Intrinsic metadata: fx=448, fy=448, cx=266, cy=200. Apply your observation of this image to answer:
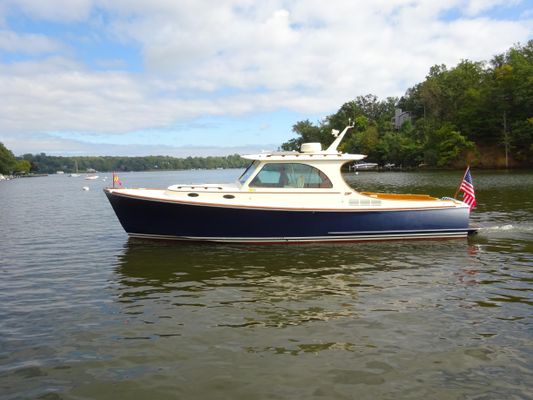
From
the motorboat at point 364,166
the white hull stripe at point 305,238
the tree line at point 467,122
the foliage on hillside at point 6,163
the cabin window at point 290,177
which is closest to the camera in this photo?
the white hull stripe at point 305,238

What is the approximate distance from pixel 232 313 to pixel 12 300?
4.48 meters

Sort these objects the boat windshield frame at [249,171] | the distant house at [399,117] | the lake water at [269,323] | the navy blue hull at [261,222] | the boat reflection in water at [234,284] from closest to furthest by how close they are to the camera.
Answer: the lake water at [269,323] < the boat reflection in water at [234,284] < the navy blue hull at [261,222] < the boat windshield frame at [249,171] < the distant house at [399,117]

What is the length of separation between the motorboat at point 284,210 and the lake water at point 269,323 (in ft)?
1.99

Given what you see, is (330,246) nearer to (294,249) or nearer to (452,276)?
(294,249)

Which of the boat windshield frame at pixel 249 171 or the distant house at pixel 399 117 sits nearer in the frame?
the boat windshield frame at pixel 249 171

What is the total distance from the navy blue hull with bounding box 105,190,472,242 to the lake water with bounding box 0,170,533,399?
0.51 metres

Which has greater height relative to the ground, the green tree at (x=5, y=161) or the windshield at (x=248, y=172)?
the green tree at (x=5, y=161)

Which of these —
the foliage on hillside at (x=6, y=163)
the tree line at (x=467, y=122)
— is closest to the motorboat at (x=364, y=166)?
the tree line at (x=467, y=122)

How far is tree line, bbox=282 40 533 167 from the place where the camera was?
240 ft

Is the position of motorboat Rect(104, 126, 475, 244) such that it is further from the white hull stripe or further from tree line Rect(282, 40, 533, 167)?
tree line Rect(282, 40, 533, 167)

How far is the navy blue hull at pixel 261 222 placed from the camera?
13133 mm

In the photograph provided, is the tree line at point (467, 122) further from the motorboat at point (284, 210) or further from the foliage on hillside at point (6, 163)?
the foliage on hillside at point (6, 163)

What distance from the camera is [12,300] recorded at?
8773 mm

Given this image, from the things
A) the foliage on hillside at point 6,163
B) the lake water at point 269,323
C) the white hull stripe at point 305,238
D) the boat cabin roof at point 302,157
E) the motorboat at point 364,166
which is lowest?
the lake water at point 269,323
